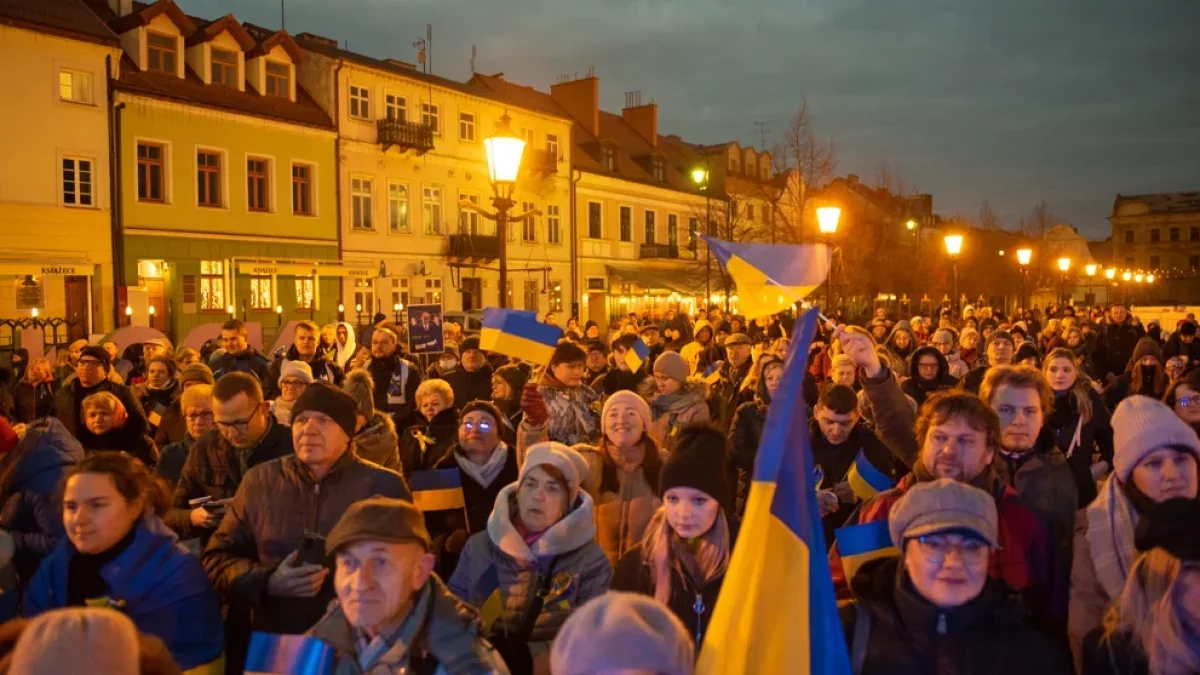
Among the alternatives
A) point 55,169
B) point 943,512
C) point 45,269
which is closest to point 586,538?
point 943,512

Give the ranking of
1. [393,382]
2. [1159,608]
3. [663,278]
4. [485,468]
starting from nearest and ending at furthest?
[1159,608] < [485,468] < [393,382] < [663,278]

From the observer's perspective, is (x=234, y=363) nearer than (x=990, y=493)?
No

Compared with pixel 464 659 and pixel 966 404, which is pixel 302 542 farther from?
pixel 966 404

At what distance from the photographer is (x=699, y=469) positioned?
3.60 meters

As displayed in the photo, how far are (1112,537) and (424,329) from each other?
10077 millimetres

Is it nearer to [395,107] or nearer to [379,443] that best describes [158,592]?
[379,443]

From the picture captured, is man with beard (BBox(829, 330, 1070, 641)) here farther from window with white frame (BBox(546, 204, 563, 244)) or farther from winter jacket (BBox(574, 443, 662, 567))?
window with white frame (BBox(546, 204, 563, 244))

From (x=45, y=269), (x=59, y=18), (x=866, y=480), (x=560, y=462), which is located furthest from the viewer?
(x=59, y=18)

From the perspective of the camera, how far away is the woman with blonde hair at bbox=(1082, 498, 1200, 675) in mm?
2680

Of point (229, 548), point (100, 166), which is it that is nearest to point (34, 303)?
point (100, 166)

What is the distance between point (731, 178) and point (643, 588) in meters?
49.5

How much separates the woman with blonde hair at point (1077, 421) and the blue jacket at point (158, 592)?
4449 millimetres

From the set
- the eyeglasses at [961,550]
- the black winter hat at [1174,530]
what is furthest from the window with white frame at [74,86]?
the black winter hat at [1174,530]

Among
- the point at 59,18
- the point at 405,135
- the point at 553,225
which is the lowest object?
the point at 553,225
